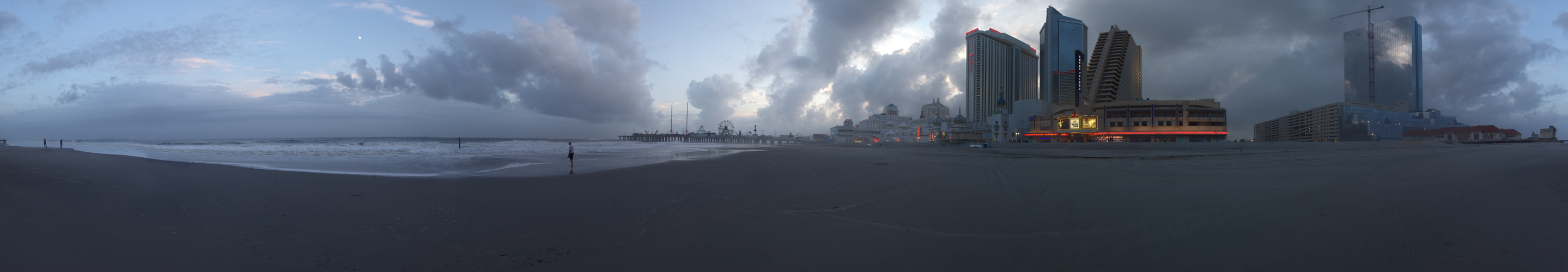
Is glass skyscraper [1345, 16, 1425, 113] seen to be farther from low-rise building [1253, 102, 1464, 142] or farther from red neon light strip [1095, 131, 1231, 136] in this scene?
red neon light strip [1095, 131, 1231, 136]

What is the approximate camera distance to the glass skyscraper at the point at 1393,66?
10962 centimetres

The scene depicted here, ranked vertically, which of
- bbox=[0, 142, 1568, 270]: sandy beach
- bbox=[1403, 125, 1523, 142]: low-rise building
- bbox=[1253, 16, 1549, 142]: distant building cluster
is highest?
bbox=[1253, 16, 1549, 142]: distant building cluster

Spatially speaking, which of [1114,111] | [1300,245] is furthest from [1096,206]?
[1114,111]

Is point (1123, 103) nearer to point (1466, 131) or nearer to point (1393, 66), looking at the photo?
point (1466, 131)

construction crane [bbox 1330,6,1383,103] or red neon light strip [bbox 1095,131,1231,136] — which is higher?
construction crane [bbox 1330,6,1383,103]

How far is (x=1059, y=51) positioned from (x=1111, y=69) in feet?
203

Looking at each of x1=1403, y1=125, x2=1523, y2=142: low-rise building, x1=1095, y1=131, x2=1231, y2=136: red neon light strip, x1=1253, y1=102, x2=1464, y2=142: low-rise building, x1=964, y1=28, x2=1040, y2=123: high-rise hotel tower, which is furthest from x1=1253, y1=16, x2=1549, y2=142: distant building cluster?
x1=964, y1=28, x2=1040, y2=123: high-rise hotel tower

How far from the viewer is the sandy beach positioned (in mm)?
3713

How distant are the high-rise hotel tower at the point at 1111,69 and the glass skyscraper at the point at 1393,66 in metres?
77.1

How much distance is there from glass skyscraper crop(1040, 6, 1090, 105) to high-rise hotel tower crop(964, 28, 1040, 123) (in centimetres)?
1503

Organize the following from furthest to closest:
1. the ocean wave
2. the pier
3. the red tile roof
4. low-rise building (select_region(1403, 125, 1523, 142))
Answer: the pier < the red tile roof < low-rise building (select_region(1403, 125, 1523, 142)) < the ocean wave

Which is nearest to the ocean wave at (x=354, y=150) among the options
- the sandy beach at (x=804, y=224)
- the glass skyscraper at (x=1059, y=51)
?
the sandy beach at (x=804, y=224)

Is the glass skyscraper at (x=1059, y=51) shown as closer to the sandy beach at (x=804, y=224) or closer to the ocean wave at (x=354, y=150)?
the ocean wave at (x=354, y=150)

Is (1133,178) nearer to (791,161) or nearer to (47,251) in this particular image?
(791,161)
